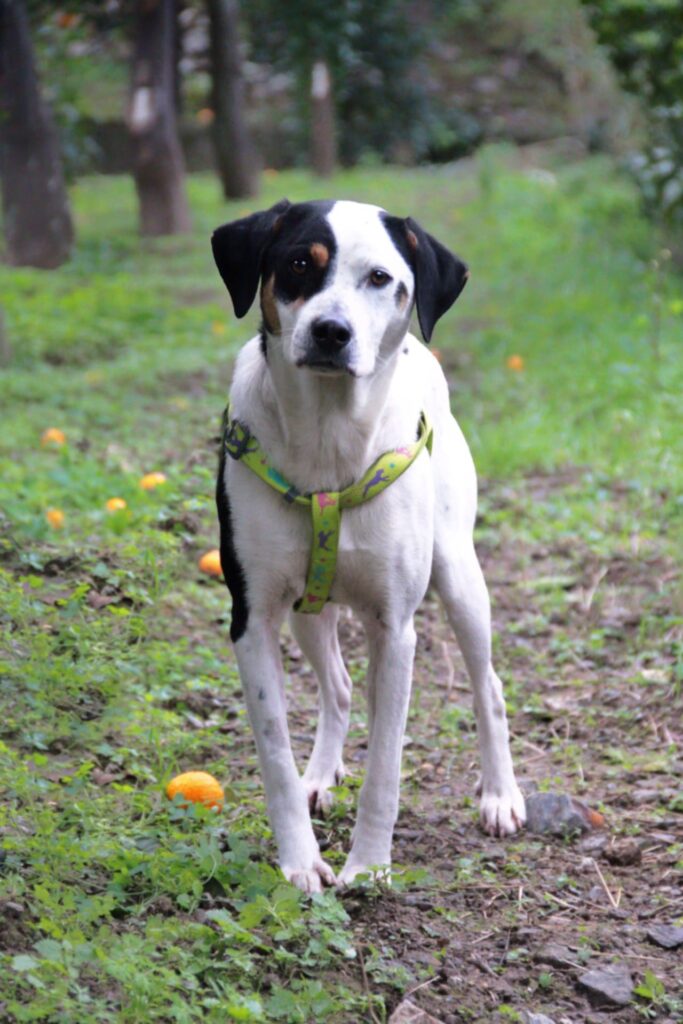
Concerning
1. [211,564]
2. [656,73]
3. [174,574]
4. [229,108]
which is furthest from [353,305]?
[229,108]

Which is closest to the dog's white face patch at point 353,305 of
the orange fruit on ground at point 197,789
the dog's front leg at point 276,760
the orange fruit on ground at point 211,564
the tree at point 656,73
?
the dog's front leg at point 276,760

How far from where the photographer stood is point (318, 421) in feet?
11.4

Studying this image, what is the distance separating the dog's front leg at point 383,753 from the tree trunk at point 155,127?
12.6 m

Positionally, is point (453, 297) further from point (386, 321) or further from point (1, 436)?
point (1, 436)

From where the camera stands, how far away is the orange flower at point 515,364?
9.23m

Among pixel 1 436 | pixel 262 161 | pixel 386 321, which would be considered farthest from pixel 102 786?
pixel 262 161

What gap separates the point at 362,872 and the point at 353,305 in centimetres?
147

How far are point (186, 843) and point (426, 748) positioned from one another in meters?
1.37

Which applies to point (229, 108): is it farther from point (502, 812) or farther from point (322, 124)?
point (502, 812)

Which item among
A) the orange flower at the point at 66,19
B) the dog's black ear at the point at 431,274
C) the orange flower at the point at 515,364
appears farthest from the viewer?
the orange flower at the point at 66,19

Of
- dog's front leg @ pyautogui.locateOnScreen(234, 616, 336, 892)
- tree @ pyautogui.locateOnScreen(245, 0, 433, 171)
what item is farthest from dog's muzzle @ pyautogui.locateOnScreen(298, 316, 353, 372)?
tree @ pyautogui.locateOnScreen(245, 0, 433, 171)

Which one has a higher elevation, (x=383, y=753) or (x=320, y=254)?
(x=320, y=254)

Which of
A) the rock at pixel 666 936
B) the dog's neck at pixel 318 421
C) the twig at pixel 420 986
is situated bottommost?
the rock at pixel 666 936

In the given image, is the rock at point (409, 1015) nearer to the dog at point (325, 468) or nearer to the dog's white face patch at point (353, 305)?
the dog at point (325, 468)
